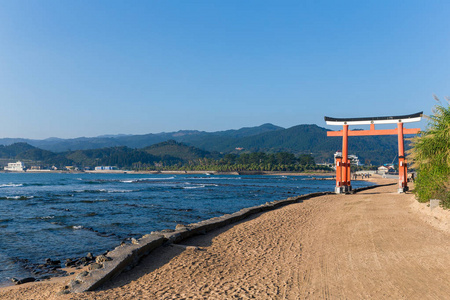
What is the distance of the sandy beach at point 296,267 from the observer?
608 cm

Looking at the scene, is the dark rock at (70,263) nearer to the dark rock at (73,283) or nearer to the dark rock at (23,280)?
the dark rock at (23,280)

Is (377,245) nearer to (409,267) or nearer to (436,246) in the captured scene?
(436,246)

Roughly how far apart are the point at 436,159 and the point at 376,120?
1393 centimetres

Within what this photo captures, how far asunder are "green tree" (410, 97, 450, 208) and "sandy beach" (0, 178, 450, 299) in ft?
4.14

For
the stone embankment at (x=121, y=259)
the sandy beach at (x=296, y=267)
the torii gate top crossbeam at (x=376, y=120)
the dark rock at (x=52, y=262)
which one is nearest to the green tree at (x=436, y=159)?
the sandy beach at (x=296, y=267)

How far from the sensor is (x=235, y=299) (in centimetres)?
571

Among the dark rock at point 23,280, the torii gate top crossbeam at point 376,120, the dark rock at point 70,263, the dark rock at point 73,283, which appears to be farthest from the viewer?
the torii gate top crossbeam at point 376,120

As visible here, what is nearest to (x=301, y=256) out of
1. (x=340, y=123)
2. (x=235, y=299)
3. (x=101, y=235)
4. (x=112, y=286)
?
(x=235, y=299)

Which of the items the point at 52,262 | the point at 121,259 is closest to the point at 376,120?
the point at 52,262

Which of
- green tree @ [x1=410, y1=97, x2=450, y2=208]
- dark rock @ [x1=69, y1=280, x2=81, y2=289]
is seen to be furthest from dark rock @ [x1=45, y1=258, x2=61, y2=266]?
green tree @ [x1=410, y1=97, x2=450, y2=208]

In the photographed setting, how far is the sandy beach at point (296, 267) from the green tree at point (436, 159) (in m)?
1.26

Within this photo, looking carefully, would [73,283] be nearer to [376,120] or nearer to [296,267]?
[296,267]

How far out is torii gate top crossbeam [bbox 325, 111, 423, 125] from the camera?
25498 mm

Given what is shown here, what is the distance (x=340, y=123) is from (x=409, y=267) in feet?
72.5
